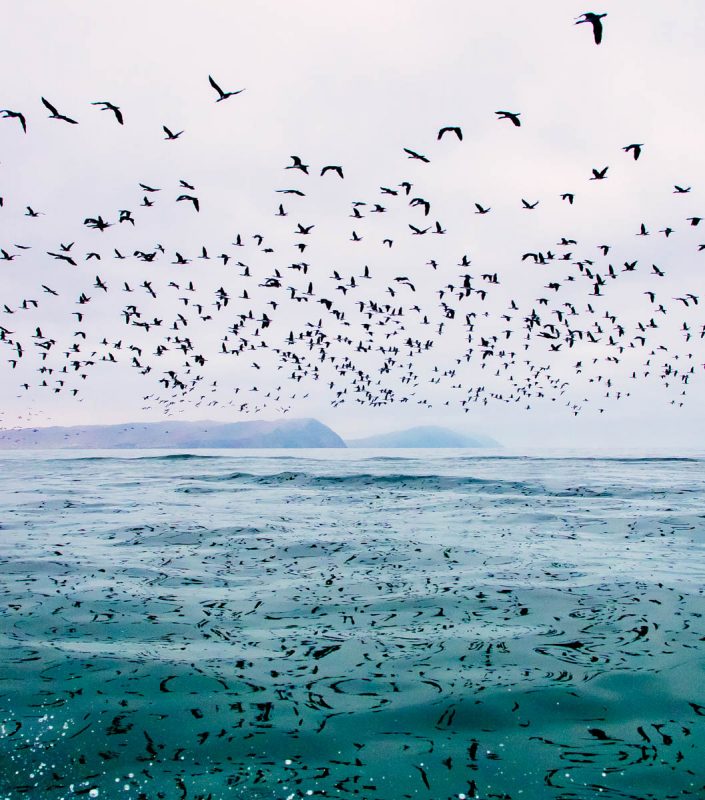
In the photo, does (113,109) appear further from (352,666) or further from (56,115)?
(352,666)

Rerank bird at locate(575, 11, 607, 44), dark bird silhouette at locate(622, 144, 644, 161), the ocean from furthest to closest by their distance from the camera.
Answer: dark bird silhouette at locate(622, 144, 644, 161) < bird at locate(575, 11, 607, 44) < the ocean

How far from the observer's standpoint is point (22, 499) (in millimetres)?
29141

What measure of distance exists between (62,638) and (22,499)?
23.3 meters

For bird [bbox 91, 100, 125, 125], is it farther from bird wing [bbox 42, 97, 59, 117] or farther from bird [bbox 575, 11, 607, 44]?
bird [bbox 575, 11, 607, 44]

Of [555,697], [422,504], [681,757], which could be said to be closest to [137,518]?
[422,504]

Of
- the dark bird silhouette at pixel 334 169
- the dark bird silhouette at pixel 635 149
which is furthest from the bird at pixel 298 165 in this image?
the dark bird silhouette at pixel 635 149

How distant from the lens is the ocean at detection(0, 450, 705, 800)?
5.73 meters

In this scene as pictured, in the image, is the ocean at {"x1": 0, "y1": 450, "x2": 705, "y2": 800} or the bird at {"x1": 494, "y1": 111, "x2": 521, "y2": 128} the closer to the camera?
the ocean at {"x1": 0, "y1": 450, "x2": 705, "y2": 800}

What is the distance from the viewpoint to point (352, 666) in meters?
8.08

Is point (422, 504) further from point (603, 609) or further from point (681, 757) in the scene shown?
point (681, 757)

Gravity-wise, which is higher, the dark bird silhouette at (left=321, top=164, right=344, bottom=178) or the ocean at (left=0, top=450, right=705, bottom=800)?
the dark bird silhouette at (left=321, top=164, right=344, bottom=178)

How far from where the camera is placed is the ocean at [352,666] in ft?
18.8

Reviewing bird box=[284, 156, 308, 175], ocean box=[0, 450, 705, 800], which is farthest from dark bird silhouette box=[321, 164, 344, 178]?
ocean box=[0, 450, 705, 800]

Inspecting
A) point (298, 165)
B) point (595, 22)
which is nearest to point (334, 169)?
point (298, 165)
